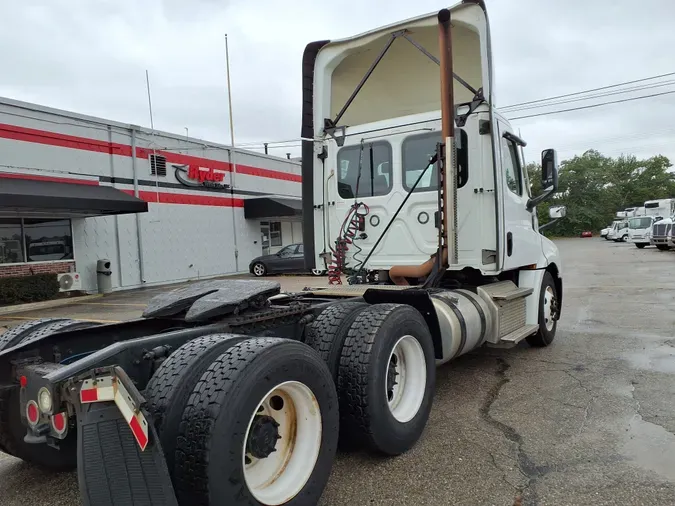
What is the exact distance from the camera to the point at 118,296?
1597 centimetres

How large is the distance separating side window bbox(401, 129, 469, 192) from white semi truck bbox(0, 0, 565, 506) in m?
0.02

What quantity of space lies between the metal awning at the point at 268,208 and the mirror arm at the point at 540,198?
1689 centimetres

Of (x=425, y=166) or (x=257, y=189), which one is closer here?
(x=425, y=166)

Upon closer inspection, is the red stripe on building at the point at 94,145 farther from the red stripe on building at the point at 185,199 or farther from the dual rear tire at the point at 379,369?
the dual rear tire at the point at 379,369

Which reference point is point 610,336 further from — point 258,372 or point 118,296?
point 118,296

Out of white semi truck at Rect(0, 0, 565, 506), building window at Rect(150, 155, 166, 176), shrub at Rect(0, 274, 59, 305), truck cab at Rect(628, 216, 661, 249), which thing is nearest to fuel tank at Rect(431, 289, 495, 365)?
white semi truck at Rect(0, 0, 565, 506)

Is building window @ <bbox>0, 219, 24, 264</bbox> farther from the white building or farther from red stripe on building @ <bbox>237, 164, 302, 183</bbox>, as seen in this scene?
red stripe on building @ <bbox>237, 164, 302, 183</bbox>

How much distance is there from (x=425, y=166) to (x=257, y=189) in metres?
19.8

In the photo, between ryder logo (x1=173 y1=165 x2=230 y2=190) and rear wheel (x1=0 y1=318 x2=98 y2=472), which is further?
ryder logo (x1=173 y1=165 x2=230 y2=190)

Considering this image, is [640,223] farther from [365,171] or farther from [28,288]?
[28,288]

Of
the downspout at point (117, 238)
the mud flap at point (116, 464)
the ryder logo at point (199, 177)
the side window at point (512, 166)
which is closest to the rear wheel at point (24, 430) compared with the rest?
the mud flap at point (116, 464)

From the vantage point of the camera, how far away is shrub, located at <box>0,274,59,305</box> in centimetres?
1388

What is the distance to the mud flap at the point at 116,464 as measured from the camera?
6.58 feet

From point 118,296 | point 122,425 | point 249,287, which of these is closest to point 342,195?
point 249,287
